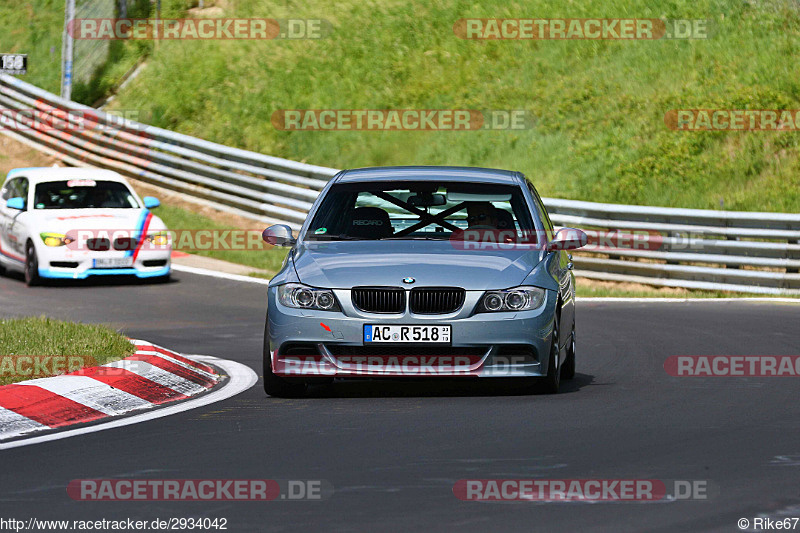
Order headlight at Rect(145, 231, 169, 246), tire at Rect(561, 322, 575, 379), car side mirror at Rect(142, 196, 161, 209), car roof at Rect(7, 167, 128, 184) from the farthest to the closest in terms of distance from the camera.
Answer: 1. car roof at Rect(7, 167, 128, 184)
2. car side mirror at Rect(142, 196, 161, 209)
3. headlight at Rect(145, 231, 169, 246)
4. tire at Rect(561, 322, 575, 379)

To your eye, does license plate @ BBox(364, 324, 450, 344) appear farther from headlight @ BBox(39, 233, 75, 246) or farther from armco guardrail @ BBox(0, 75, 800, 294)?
headlight @ BBox(39, 233, 75, 246)

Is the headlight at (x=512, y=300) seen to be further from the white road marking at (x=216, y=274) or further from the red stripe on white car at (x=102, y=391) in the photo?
the white road marking at (x=216, y=274)

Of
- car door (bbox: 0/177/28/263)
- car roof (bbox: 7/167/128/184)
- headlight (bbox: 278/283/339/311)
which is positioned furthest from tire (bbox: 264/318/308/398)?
car roof (bbox: 7/167/128/184)

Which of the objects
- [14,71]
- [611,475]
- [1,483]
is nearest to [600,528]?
[611,475]

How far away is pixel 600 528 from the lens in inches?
238

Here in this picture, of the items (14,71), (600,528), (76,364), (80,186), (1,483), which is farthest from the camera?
(14,71)

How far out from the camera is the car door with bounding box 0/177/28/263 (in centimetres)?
2038

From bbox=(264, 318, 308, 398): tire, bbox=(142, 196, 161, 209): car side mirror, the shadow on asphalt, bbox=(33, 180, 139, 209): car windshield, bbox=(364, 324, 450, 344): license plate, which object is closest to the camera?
bbox=(364, 324, 450, 344): license plate

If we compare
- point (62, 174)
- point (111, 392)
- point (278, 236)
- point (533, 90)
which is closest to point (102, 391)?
point (111, 392)

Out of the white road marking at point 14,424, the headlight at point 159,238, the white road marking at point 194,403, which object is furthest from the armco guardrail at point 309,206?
the white road marking at point 14,424

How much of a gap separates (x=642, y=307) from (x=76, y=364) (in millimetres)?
8778

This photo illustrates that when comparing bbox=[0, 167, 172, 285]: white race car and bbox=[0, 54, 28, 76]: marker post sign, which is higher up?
bbox=[0, 54, 28, 76]: marker post sign

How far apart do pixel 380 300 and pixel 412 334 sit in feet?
1.02

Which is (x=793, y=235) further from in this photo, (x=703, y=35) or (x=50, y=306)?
(x=703, y=35)
